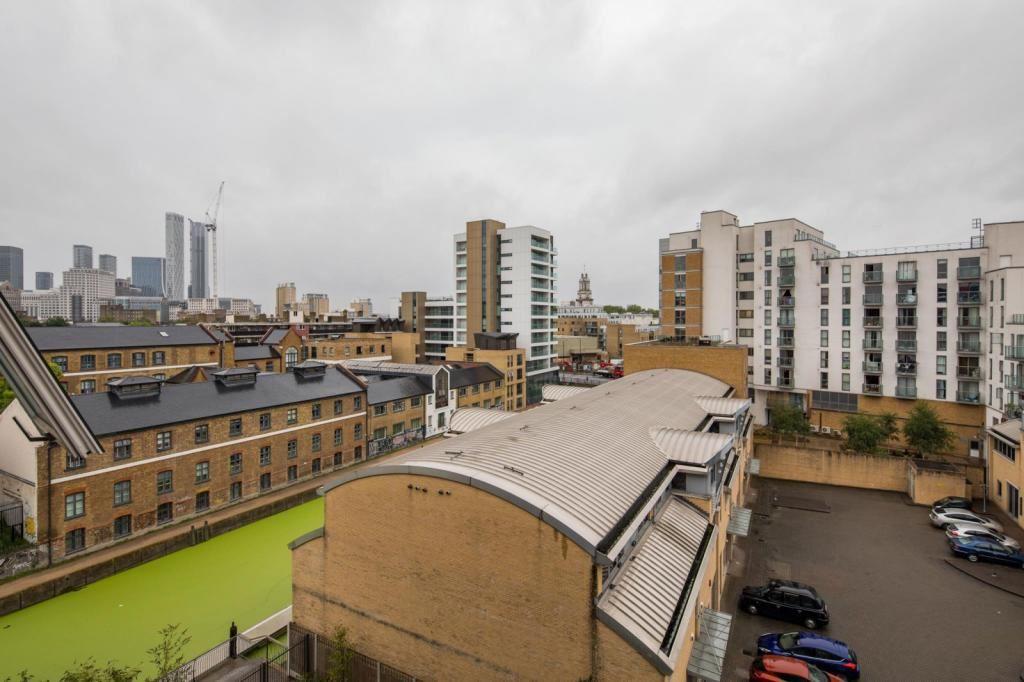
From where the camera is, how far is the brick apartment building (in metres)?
40.5

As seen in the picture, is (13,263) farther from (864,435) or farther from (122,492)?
(864,435)

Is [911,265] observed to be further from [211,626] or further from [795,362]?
[211,626]

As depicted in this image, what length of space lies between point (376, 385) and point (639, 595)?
1332 inches

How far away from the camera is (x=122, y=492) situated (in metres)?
24.4

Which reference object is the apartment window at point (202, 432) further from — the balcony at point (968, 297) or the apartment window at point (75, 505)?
the balcony at point (968, 297)

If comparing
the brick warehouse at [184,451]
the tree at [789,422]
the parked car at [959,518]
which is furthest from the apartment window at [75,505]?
the tree at [789,422]

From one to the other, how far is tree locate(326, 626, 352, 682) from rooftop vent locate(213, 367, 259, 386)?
21716mm

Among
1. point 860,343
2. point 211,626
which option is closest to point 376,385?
point 211,626

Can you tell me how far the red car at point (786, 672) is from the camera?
14992mm

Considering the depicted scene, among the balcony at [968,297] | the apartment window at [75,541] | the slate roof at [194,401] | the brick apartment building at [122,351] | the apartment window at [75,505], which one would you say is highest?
the balcony at [968,297]

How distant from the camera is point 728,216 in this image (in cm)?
5481

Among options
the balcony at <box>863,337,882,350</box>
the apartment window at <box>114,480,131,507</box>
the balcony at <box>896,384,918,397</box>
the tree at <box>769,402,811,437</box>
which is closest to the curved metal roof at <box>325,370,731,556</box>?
the apartment window at <box>114,480,131,507</box>

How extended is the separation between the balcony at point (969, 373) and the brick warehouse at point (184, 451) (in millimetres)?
50105

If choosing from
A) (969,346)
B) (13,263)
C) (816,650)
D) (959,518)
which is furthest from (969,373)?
(13,263)
